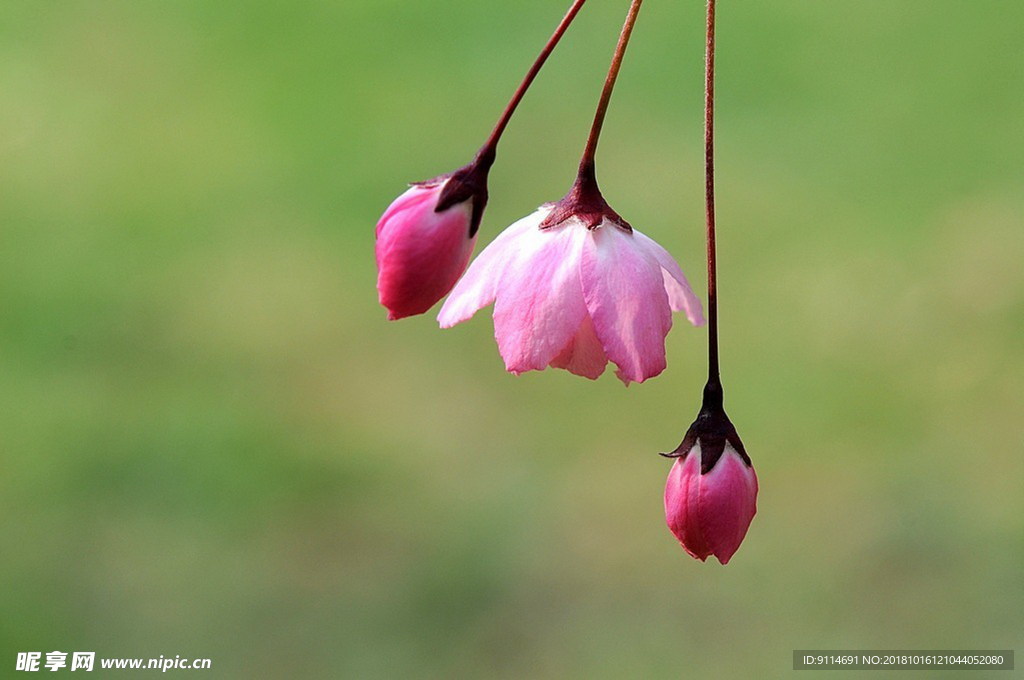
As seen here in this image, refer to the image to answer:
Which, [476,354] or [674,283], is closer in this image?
[674,283]

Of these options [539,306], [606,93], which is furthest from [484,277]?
[606,93]

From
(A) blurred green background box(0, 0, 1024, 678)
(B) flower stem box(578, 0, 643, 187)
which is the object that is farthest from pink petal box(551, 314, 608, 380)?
(A) blurred green background box(0, 0, 1024, 678)

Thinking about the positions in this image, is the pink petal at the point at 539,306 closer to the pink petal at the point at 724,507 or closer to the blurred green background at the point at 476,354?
the pink petal at the point at 724,507

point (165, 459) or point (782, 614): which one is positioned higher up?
point (165, 459)

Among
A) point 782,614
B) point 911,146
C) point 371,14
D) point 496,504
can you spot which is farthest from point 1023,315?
point 371,14

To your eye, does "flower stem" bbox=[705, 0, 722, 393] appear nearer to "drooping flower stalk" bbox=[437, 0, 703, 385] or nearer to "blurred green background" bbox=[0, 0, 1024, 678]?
"drooping flower stalk" bbox=[437, 0, 703, 385]

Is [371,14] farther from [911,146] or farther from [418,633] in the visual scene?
[418,633]

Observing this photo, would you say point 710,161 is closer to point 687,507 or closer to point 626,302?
point 626,302
